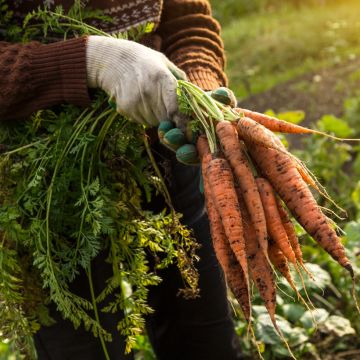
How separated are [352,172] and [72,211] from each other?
2897mm

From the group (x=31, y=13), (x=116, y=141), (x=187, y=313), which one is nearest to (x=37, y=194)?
(x=116, y=141)

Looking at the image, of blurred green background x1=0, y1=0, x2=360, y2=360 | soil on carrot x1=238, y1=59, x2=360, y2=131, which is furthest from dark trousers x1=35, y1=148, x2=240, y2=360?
soil on carrot x1=238, y1=59, x2=360, y2=131

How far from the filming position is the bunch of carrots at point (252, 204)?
164cm

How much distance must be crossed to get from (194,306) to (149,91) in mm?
859

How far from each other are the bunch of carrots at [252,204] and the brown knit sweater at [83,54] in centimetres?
36

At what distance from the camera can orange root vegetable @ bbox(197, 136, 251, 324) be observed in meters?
1.68

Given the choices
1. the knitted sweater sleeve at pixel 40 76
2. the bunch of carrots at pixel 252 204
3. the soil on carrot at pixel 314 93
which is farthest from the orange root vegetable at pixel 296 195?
the soil on carrot at pixel 314 93

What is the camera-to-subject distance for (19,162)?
1816 millimetres

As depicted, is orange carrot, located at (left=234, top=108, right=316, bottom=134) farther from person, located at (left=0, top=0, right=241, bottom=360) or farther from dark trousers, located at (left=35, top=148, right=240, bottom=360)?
dark trousers, located at (left=35, top=148, right=240, bottom=360)

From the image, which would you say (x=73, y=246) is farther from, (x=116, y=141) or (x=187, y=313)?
(x=187, y=313)

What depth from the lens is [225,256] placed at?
1.69 m

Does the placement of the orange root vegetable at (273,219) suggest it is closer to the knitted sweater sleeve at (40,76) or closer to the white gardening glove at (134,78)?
the white gardening glove at (134,78)

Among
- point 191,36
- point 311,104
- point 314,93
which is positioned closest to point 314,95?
point 314,93

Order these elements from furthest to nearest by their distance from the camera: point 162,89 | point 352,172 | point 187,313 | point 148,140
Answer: point 352,172, point 187,313, point 148,140, point 162,89
